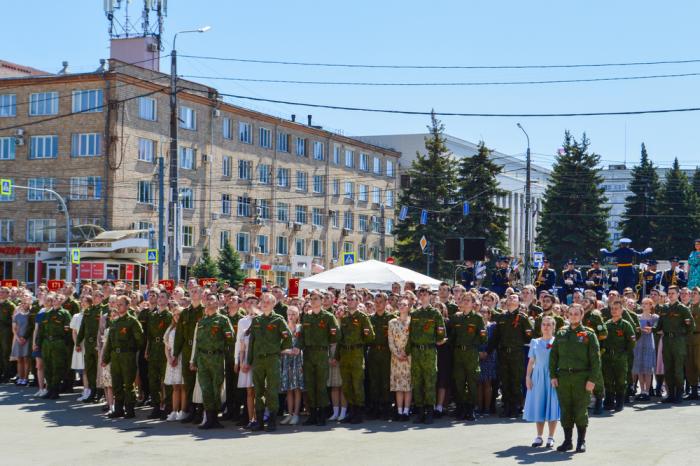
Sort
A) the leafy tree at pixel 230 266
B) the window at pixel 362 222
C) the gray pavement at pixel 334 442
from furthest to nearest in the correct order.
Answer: the window at pixel 362 222
the leafy tree at pixel 230 266
the gray pavement at pixel 334 442

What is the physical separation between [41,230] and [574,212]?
114ft

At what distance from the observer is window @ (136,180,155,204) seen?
55969 mm

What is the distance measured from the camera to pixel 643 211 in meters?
73.1

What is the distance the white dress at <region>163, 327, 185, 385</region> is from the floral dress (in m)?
3.35

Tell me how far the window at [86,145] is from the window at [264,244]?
1592cm

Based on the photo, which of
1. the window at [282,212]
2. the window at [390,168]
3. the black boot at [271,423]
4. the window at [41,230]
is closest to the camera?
the black boot at [271,423]

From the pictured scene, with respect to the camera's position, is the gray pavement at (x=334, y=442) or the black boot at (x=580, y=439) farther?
the black boot at (x=580, y=439)

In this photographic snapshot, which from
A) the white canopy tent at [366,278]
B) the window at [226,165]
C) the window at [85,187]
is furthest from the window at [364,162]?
the white canopy tent at [366,278]

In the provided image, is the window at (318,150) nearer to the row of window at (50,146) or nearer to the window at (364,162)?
the window at (364,162)

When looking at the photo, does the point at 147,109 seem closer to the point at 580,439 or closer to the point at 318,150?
the point at 318,150

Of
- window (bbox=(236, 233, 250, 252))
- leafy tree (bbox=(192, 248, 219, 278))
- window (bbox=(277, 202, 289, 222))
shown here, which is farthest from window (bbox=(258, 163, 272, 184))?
leafy tree (bbox=(192, 248, 219, 278))

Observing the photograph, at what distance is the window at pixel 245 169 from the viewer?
2556 inches

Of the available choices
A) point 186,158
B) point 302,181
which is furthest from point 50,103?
point 302,181

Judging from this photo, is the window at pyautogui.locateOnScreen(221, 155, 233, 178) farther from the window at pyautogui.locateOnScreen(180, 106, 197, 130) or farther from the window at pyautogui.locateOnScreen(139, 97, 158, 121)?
the window at pyautogui.locateOnScreen(139, 97, 158, 121)
